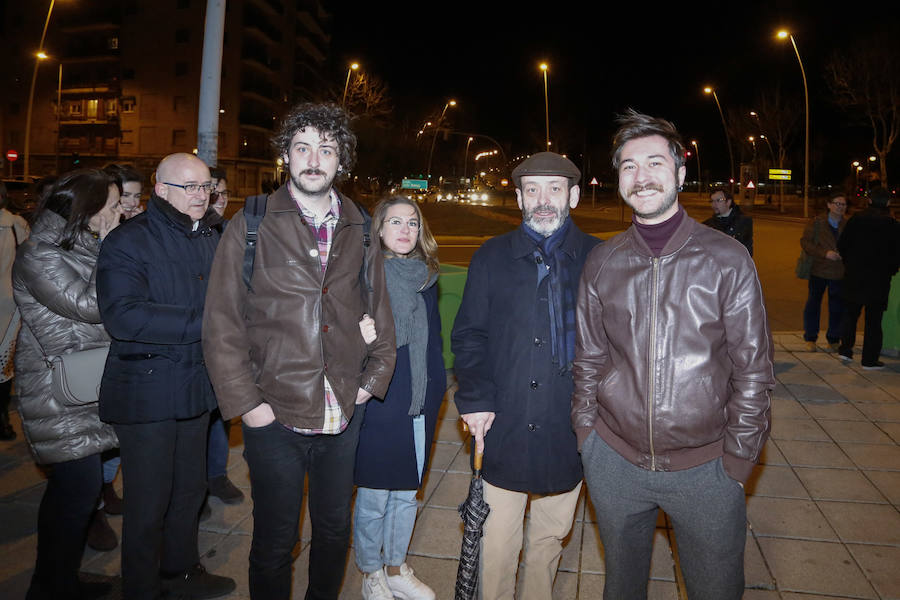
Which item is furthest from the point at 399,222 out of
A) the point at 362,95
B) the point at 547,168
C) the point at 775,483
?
the point at 362,95

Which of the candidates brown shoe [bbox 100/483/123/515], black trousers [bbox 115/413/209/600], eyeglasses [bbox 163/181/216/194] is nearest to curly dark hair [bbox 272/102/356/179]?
eyeglasses [bbox 163/181/216/194]

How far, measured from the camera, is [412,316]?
3.15 m

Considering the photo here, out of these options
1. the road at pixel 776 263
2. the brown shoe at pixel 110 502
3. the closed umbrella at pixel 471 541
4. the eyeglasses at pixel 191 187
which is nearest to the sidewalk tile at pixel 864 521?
the closed umbrella at pixel 471 541

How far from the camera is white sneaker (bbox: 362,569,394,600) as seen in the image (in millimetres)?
3141

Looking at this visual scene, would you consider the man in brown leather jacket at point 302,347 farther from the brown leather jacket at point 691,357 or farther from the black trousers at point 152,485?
the brown leather jacket at point 691,357

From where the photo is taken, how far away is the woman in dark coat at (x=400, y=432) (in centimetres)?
310

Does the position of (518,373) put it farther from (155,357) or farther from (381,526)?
(155,357)

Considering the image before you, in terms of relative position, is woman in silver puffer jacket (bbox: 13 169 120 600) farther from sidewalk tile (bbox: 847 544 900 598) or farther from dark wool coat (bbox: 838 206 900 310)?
dark wool coat (bbox: 838 206 900 310)

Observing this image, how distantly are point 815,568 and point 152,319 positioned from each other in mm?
3644

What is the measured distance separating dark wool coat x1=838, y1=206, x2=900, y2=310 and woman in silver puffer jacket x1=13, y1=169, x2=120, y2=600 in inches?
305

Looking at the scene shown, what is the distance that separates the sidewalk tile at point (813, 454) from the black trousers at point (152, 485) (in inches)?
171

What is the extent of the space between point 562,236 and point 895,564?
2.70 m

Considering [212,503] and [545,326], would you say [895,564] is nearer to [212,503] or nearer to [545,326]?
[545,326]

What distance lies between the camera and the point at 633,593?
2.49 meters
